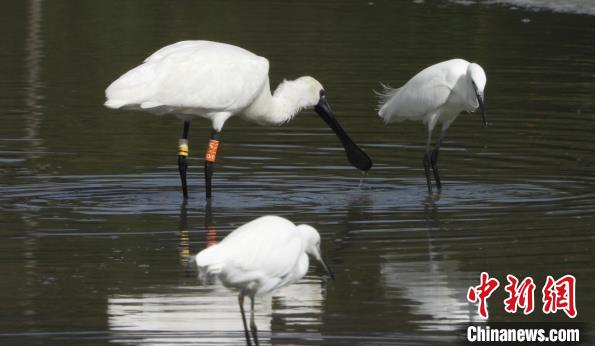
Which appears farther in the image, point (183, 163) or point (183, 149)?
point (183, 149)

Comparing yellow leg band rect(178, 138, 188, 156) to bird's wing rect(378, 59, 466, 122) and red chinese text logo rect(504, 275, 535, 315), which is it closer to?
bird's wing rect(378, 59, 466, 122)

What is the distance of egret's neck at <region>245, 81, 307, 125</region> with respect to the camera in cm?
1291

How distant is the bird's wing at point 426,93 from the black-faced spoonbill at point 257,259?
18.6 feet

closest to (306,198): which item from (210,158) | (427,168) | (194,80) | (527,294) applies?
(210,158)

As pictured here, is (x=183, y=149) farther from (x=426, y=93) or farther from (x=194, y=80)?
(x=426, y=93)

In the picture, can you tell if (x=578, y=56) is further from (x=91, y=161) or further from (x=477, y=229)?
(x=477, y=229)

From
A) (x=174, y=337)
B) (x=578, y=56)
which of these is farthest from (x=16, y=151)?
(x=578, y=56)

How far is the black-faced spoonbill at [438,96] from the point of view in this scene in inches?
520

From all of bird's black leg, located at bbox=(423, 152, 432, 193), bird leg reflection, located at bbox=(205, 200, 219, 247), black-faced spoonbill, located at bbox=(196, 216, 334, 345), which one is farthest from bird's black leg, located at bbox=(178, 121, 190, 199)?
black-faced spoonbill, located at bbox=(196, 216, 334, 345)

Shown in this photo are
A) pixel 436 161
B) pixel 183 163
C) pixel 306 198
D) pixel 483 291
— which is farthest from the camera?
pixel 436 161

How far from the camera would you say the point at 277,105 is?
42.7ft

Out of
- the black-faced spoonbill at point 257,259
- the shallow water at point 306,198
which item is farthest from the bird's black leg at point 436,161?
the black-faced spoonbill at point 257,259

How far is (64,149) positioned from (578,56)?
896 cm

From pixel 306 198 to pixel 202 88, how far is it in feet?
3.74
